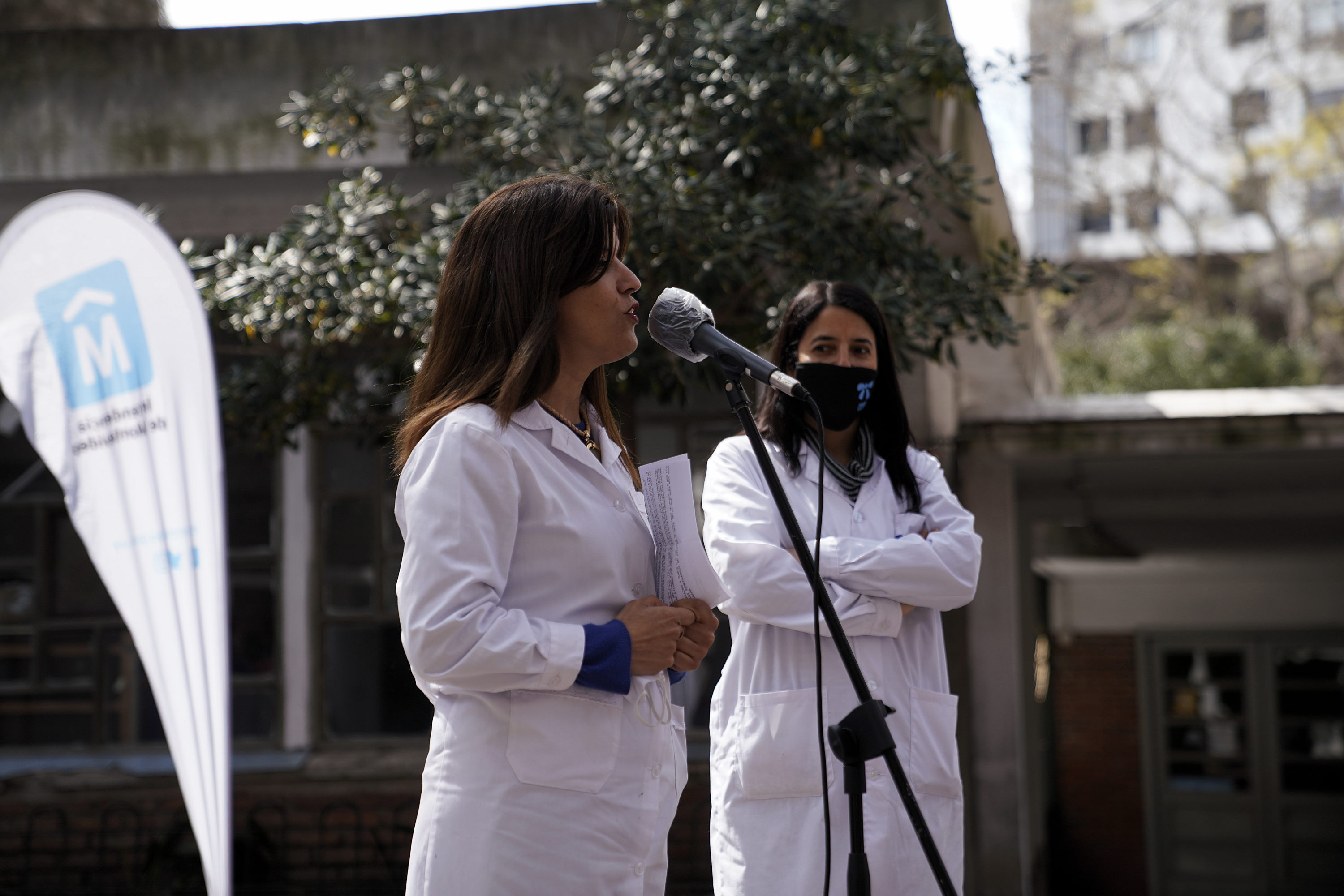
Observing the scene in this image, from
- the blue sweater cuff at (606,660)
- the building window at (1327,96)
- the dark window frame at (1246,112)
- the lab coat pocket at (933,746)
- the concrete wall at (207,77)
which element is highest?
the building window at (1327,96)

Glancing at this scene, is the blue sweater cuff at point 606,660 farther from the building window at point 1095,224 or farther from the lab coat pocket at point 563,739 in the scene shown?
the building window at point 1095,224

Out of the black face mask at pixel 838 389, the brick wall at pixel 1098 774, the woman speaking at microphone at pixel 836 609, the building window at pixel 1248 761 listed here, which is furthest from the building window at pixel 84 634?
the building window at pixel 1248 761

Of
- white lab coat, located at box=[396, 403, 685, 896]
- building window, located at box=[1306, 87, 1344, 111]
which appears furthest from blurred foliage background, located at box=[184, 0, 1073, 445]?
building window, located at box=[1306, 87, 1344, 111]

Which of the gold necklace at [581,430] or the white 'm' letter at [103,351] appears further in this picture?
the white 'm' letter at [103,351]

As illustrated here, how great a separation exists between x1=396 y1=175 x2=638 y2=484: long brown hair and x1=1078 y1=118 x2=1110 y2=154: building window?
24168 millimetres

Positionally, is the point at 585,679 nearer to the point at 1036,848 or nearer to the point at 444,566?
the point at 444,566

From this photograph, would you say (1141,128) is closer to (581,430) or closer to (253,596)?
(253,596)

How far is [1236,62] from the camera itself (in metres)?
28.7

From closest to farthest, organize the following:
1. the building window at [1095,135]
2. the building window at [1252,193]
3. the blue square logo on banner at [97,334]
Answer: the blue square logo on banner at [97,334]
the building window at [1252,193]
the building window at [1095,135]

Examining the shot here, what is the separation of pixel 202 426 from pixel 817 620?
215 cm

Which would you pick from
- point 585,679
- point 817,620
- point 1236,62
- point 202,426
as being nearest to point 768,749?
point 817,620

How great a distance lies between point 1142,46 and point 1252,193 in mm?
10754

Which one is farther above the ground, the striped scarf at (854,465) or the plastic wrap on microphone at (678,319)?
the plastic wrap on microphone at (678,319)

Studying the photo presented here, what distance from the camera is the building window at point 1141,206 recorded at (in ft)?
71.7
